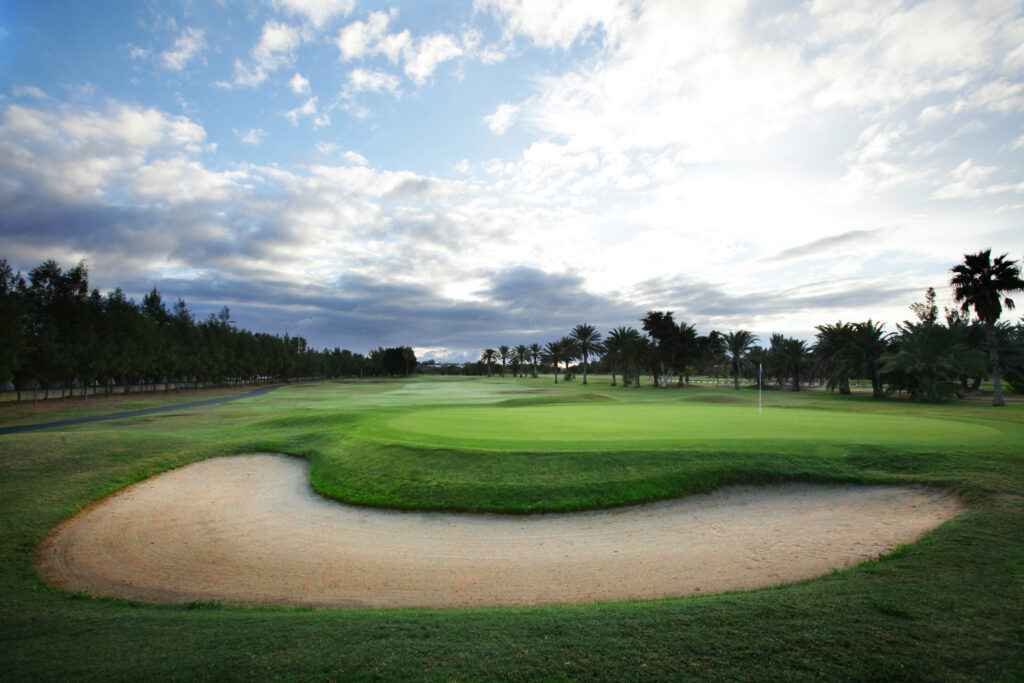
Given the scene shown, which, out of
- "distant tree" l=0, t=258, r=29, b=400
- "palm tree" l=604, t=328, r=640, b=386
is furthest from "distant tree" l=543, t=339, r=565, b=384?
"distant tree" l=0, t=258, r=29, b=400

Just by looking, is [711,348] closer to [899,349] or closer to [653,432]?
[899,349]

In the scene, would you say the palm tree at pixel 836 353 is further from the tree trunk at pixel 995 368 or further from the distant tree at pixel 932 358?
the tree trunk at pixel 995 368

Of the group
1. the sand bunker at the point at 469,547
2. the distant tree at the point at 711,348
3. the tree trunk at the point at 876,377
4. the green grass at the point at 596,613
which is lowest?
the sand bunker at the point at 469,547

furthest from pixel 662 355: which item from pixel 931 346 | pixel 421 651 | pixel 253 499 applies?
pixel 421 651

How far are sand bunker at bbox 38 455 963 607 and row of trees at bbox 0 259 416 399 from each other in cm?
4999

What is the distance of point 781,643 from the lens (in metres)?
4.68

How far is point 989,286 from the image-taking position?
42.7 meters

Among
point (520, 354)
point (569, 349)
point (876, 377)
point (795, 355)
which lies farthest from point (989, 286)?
point (520, 354)

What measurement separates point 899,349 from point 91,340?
9941cm

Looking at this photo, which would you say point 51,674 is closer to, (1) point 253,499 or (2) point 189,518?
(2) point 189,518

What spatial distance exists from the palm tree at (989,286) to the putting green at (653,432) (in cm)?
3206

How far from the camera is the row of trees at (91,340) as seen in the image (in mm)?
48594

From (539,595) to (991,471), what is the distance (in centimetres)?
1318

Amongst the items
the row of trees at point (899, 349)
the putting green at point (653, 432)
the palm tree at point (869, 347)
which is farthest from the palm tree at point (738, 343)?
the putting green at point (653, 432)
